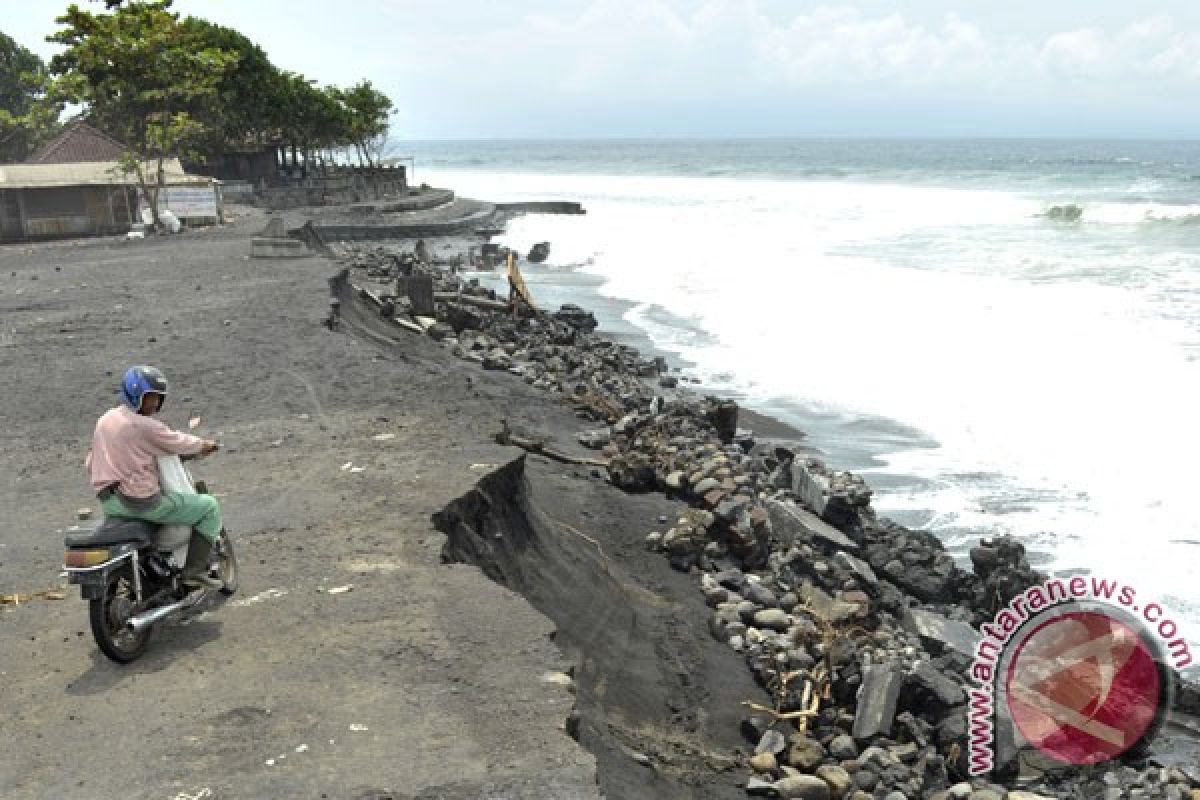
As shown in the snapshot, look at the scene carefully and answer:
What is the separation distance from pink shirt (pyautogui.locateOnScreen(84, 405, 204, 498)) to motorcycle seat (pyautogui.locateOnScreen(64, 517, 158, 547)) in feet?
0.49

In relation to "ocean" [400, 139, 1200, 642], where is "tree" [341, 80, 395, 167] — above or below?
above

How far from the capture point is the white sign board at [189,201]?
3019cm

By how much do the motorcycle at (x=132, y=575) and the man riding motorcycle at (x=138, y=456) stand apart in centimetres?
6

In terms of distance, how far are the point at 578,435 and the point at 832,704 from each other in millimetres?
6220

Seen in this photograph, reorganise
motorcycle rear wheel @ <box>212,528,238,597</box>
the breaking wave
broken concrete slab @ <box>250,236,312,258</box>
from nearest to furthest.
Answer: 1. motorcycle rear wheel @ <box>212,528,238,597</box>
2. broken concrete slab @ <box>250,236,312,258</box>
3. the breaking wave

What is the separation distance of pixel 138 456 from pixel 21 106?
64940mm

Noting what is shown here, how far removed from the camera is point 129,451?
5277mm

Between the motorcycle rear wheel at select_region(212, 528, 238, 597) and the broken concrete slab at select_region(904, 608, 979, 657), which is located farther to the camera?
the broken concrete slab at select_region(904, 608, 979, 657)

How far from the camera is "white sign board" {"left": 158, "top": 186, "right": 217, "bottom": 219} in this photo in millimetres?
30188

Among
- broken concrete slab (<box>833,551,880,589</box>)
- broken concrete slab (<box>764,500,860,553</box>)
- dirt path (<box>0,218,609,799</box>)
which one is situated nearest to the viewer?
dirt path (<box>0,218,609,799</box>)

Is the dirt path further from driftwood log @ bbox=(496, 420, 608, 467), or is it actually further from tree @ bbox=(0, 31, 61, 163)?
tree @ bbox=(0, 31, 61, 163)

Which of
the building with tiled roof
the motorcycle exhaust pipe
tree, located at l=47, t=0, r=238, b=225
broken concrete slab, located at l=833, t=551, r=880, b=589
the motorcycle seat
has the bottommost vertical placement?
broken concrete slab, located at l=833, t=551, r=880, b=589

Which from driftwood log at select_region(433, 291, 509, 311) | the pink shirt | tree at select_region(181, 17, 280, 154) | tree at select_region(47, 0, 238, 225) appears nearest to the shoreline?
the pink shirt

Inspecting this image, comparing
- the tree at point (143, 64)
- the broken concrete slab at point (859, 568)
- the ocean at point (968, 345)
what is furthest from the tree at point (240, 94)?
the broken concrete slab at point (859, 568)
